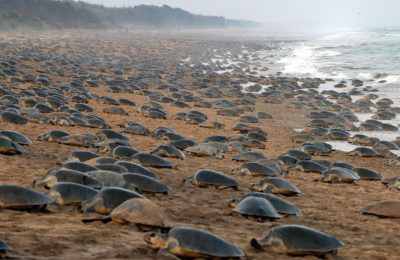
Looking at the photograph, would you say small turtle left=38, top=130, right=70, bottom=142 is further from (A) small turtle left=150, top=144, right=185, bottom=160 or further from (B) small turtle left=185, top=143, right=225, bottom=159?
(B) small turtle left=185, top=143, right=225, bottom=159

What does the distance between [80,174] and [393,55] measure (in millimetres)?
40885

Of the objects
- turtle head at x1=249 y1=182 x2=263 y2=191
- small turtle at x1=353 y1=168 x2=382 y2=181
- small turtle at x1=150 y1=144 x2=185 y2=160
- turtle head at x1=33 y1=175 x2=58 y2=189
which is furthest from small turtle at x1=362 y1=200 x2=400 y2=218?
turtle head at x1=33 y1=175 x2=58 y2=189

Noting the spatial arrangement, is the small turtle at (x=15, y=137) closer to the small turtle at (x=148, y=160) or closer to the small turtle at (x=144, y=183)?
the small turtle at (x=148, y=160)

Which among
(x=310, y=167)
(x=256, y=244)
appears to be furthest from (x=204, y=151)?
(x=256, y=244)

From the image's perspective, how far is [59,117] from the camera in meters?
11.8

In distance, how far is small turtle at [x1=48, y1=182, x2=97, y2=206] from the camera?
5707 mm

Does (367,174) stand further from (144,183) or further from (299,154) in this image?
(144,183)

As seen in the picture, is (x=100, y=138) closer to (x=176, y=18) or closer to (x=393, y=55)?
(x=393, y=55)

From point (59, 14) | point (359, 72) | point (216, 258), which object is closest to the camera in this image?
point (216, 258)

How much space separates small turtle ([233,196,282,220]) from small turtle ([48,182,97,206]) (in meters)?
1.66

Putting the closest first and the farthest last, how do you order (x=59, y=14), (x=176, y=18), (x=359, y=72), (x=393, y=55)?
(x=359, y=72), (x=393, y=55), (x=59, y=14), (x=176, y=18)

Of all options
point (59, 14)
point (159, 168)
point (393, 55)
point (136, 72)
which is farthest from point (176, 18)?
point (159, 168)

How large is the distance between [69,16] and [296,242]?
90292 mm

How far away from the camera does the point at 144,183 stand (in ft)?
21.6
